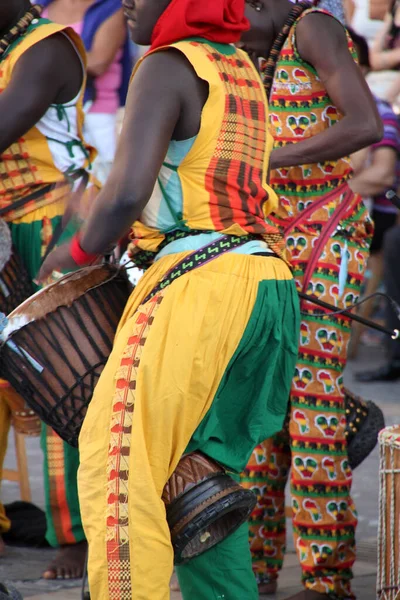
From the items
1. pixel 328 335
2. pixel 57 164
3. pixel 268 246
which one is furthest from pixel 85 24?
pixel 268 246

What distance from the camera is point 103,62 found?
6172 millimetres

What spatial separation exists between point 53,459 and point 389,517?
1.46 metres

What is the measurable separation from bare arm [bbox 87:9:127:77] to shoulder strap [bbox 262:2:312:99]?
93.8 inches

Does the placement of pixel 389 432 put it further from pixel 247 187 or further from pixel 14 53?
pixel 14 53

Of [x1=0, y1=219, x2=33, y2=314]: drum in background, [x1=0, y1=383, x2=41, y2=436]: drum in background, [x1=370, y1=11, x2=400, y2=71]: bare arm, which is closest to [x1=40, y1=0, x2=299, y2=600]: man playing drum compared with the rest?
[x1=0, y1=219, x2=33, y2=314]: drum in background

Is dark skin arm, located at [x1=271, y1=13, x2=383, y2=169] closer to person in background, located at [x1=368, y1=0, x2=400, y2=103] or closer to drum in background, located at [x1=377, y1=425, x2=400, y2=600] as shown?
drum in background, located at [x1=377, y1=425, x2=400, y2=600]

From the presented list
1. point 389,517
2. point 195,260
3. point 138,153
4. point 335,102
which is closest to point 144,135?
point 138,153

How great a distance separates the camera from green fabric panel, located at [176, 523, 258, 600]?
292 centimetres

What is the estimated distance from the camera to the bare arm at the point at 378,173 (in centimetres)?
828

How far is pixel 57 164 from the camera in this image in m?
4.35

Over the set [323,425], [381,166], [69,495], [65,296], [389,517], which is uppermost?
[65,296]

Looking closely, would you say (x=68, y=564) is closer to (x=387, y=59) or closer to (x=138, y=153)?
(x=138, y=153)

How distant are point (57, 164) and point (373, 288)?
5481 millimetres

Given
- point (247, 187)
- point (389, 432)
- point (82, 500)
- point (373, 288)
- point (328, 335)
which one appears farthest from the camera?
point (373, 288)
